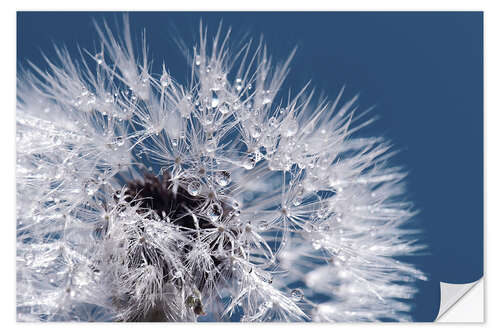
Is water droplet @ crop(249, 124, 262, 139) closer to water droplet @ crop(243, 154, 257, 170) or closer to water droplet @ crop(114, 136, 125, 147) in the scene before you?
water droplet @ crop(243, 154, 257, 170)

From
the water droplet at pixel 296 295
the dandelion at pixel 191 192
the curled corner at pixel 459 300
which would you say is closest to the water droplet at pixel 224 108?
the dandelion at pixel 191 192

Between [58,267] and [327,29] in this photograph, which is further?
[327,29]

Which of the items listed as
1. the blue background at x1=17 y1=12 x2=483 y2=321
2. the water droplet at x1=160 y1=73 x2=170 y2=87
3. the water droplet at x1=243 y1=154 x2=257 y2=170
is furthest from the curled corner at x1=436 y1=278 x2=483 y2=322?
the water droplet at x1=160 y1=73 x2=170 y2=87

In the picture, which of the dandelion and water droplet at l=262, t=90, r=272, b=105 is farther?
water droplet at l=262, t=90, r=272, b=105

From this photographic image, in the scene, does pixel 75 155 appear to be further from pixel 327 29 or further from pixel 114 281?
pixel 327 29

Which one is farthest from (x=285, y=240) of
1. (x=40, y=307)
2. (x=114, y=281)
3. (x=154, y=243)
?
(x=40, y=307)

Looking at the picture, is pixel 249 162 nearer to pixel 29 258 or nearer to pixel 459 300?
pixel 29 258

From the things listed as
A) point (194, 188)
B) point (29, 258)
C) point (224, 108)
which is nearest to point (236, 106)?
point (224, 108)
